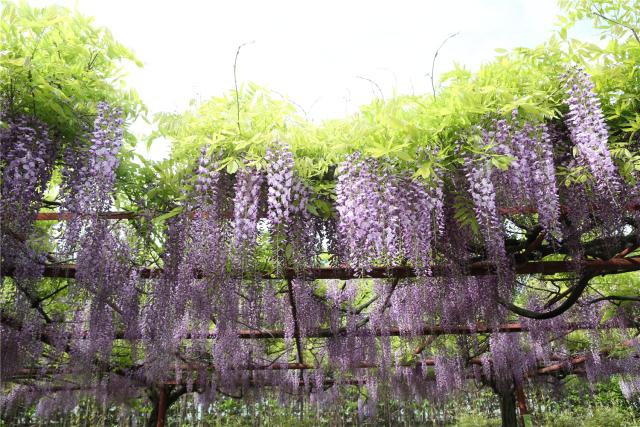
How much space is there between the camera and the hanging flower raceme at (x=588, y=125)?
3170 millimetres

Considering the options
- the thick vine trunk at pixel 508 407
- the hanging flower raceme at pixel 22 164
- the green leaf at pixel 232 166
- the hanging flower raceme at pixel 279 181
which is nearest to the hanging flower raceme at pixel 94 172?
the hanging flower raceme at pixel 22 164

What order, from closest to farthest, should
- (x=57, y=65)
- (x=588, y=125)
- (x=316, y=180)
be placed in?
(x=57, y=65), (x=588, y=125), (x=316, y=180)

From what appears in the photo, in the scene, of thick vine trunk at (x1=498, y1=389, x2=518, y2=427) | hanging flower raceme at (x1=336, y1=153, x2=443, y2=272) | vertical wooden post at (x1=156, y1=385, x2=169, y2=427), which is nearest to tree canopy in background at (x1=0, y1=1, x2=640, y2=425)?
hanging flower raceme at (x1=336, y1=153, x2=443, y2=272)

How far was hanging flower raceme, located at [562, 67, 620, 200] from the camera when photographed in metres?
3.17

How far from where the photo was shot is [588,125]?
10.6 feet

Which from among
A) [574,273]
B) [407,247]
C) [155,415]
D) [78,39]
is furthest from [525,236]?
[155,415]

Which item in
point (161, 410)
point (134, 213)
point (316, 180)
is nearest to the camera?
point (316, 180)

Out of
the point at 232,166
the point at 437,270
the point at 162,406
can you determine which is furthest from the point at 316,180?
the point at 162,406

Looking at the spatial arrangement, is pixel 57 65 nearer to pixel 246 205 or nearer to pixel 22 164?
pixel 22 164

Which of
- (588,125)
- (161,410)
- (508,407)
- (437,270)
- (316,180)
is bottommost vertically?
(508,407)

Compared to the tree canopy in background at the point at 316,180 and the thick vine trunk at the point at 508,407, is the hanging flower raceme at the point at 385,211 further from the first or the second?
the thick vine trunk at the point at 508,407

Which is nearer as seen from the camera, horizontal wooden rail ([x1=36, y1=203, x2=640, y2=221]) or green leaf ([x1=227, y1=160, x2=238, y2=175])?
green leaf ([x1=227, y1=160, x2=238, y2=175])

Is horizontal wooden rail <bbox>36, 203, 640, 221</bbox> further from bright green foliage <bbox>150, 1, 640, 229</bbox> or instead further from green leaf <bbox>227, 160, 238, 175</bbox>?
green leaf <bbox>227, 160, 238, 175</bbox>

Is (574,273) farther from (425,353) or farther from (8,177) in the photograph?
(425,353)
